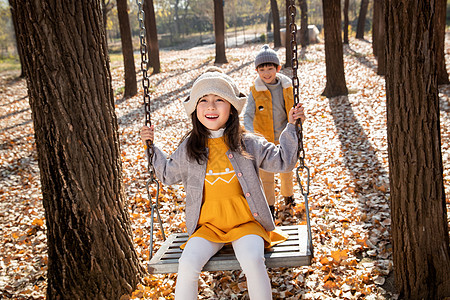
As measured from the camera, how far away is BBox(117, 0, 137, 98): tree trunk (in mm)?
12445

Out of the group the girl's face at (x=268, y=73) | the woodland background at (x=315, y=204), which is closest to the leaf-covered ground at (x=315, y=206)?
the woodland background at (x=315, y=204)

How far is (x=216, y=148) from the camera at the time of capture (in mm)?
2848

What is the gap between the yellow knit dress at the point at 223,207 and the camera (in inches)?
105

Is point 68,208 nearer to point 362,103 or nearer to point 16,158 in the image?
point 16,158

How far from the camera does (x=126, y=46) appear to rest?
41.5ft

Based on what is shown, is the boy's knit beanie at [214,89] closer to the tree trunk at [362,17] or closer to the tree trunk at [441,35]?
the tree trunk at [441,35]

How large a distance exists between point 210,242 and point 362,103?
7.25 meters

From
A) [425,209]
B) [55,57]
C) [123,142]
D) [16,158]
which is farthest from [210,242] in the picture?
[16,158]

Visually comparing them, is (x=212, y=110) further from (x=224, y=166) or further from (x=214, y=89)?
(x=224, y=166)

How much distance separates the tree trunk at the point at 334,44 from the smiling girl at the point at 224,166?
24.3ft

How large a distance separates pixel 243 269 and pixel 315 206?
2.45 meters

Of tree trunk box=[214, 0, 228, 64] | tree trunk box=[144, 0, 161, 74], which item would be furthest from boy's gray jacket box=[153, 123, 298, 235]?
tree trunk box=[214, 0, 228, 64]

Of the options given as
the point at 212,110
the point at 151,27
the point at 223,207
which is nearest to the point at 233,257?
Result: the point at 223,207

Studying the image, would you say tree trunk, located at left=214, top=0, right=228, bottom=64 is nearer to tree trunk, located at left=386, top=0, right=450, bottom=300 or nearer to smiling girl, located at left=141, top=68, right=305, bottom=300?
smiling girl, located at left=141, top=68, right=305, bottom=300
